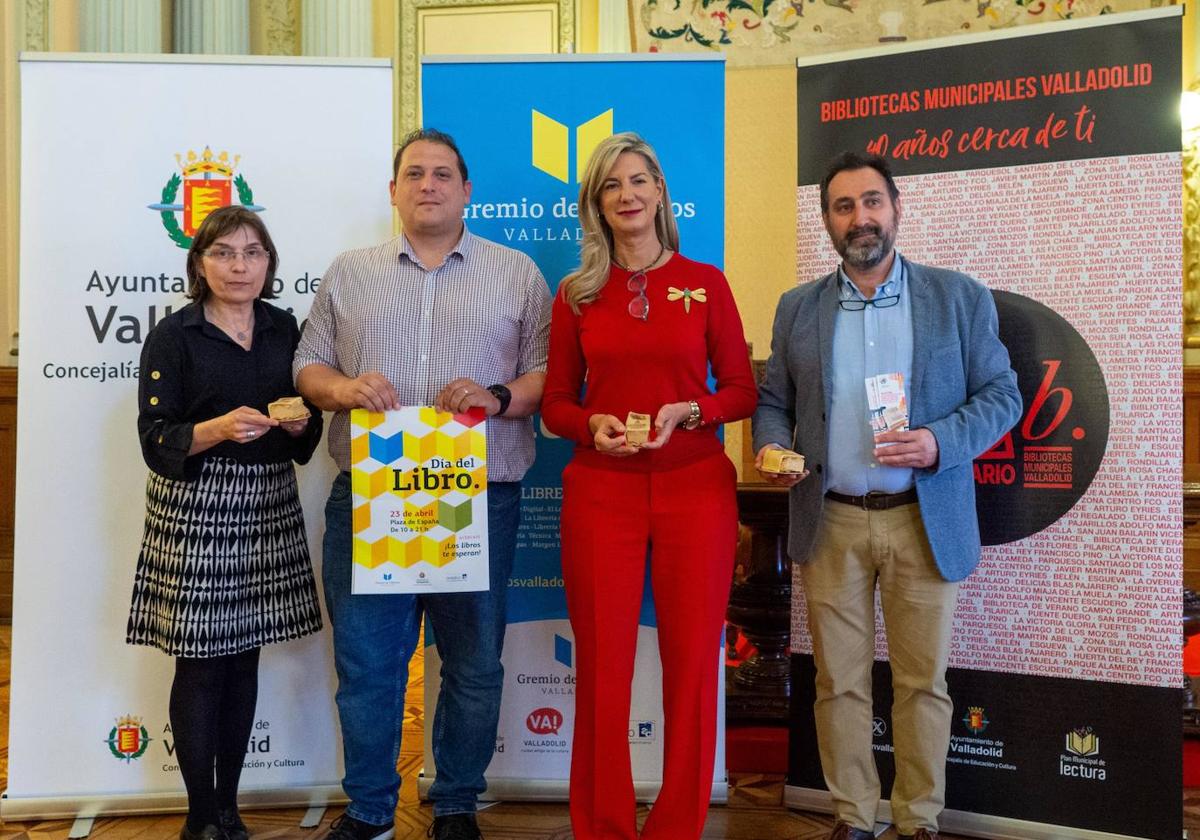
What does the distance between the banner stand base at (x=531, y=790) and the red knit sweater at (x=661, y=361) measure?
1109mm

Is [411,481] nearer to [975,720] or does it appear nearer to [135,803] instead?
[135,803]

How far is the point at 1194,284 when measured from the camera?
5.98m

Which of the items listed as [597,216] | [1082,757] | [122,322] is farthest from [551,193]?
[1082,757]

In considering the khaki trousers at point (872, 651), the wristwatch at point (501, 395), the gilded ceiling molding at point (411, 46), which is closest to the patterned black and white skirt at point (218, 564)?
the wristwatch at point (501, 395)

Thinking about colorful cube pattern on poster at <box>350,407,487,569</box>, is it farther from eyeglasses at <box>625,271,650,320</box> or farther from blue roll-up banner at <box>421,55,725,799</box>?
blue roll-up banner at <box>421,55,725,799</box>

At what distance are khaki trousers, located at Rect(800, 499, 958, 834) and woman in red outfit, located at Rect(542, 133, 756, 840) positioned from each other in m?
0.27

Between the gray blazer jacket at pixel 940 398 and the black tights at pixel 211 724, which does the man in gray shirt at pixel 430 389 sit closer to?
the black tights at pixel 211 724

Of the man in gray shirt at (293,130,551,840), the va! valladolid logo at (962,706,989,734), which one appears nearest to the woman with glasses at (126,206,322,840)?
the man in gray shirt at (293,130,551,840)

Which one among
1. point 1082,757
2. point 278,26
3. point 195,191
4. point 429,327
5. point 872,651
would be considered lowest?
point 1082,757

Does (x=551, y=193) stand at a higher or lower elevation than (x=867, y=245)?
higher

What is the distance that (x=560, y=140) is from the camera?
2.84 m

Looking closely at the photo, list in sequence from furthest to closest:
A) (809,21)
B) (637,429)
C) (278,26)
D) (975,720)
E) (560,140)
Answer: (278,26) → (809,21) → (560,140) → (975,720) → (637,429)

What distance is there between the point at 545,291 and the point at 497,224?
1.44 feet

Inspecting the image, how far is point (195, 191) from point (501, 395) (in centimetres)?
110
